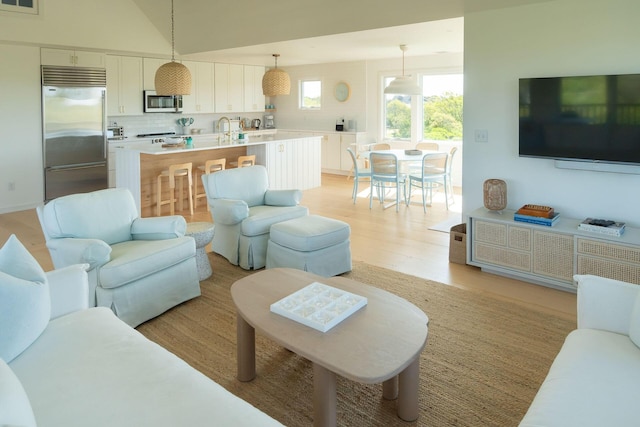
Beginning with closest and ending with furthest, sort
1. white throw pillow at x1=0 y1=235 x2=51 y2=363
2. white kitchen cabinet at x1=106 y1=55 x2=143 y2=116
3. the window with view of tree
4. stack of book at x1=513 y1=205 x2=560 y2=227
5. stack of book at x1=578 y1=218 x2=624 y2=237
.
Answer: white throw pillow at x1=0 y1=235 x2=51 y2=363, stack of book at x1=578 y1=218 x2=624 y2=237, stack of book at x1=513 y1=205 x2=560 y2=227, white kitchen cabinet at x1=106 y1=55 x2=143 y2=116, the window with view of tree

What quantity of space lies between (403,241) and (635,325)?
11.2ft

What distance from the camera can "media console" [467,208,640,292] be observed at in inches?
144

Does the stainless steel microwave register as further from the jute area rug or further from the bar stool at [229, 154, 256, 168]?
the jute area rug

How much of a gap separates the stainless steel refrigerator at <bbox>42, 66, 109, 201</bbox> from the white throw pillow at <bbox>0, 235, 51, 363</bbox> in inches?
226

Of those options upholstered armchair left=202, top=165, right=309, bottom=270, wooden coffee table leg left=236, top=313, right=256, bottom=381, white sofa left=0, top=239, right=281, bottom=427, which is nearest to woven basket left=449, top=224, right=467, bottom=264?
upholstered armchair left=202, top=165, right=309, bottom=270

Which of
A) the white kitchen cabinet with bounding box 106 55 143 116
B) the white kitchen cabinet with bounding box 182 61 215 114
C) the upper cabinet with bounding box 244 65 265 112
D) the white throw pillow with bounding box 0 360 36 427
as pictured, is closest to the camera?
the white throw pillow with bounding box 0 360 36 427

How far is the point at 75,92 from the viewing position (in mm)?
7406

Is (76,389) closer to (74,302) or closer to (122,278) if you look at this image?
(74,302)

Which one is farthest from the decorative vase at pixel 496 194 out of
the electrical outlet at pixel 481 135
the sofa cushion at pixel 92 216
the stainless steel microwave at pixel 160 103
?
the stainless steel microwave at pixel 160 103

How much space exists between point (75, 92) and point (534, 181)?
6653 millimetres

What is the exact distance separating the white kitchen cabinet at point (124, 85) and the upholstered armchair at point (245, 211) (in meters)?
4.37

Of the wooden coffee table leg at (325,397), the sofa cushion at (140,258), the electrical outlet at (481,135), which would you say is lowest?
the wooden coffee table leg at (325,397)

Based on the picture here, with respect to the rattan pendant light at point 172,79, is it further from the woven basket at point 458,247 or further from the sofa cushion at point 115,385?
the sofa cushion at point 115,385

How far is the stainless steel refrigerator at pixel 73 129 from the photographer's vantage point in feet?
23.7
